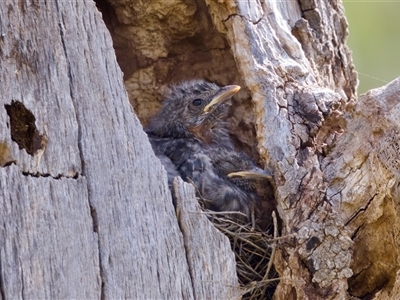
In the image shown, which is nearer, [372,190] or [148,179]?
[148,179]

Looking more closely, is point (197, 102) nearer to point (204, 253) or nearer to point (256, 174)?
point (256, 174)

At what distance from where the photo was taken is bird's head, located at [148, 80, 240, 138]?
5039mm

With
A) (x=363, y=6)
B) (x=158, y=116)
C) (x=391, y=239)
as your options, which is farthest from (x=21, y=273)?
(x=363, y=6)

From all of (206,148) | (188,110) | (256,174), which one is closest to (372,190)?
(256,174)

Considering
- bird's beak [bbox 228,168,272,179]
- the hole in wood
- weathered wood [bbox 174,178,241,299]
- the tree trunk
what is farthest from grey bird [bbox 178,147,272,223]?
the hole in wood

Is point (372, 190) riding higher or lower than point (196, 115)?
lower

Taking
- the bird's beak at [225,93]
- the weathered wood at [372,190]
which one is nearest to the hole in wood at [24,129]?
the weathered wood at [372,190]

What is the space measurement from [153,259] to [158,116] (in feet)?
7.01

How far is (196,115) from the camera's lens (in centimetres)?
512

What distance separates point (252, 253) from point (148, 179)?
32.3 inches

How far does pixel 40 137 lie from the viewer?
3283mm

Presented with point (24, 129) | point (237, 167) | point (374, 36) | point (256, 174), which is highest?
point (374, 36)

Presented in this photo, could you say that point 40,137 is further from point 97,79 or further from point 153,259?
point 153,259

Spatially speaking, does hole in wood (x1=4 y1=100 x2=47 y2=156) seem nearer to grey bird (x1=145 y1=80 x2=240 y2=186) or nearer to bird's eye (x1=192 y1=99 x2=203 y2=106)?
grey bird (x1=145 y1=80 x2=240 y2=186)
